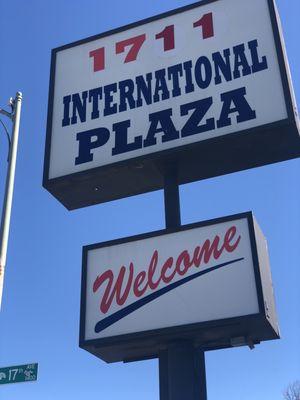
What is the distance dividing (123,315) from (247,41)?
5471 mm

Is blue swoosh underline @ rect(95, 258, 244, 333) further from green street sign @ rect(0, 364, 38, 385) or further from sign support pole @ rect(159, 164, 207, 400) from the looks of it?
green street sign @ rect(0, 364, 38, 385)

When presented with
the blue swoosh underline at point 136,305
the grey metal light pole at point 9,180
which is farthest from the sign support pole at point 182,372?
the grey metal light pole at point 9,180

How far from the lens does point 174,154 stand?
1052 centimetres

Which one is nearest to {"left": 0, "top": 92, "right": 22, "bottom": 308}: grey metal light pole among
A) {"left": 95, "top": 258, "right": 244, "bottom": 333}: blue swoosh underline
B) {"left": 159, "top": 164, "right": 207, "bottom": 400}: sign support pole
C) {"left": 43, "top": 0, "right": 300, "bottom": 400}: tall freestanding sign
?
{"left": 43, "top": 0, "right": 300, "bottom": 400}: tall freestanding sign

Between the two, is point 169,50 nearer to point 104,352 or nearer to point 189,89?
point 189,89

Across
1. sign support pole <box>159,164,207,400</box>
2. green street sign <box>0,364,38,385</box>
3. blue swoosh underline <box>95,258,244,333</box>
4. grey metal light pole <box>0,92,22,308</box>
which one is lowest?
sign support pole <box>159,164,207,400</box>

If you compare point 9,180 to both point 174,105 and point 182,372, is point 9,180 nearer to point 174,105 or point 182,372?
point 174,105

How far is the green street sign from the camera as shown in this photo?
10531 mm

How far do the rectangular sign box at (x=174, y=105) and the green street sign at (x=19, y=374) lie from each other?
314cm

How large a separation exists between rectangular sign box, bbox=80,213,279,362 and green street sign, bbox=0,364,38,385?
1520 mm

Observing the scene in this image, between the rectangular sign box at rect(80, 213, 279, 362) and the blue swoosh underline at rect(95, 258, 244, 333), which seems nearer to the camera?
the rectangular sign box at rect(80, 213, 279, 362)

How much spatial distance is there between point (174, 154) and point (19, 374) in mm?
4678

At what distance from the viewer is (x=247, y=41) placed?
11.2 meters

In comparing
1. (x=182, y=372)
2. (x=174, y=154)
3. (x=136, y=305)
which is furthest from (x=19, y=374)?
(x=174, y=154)
